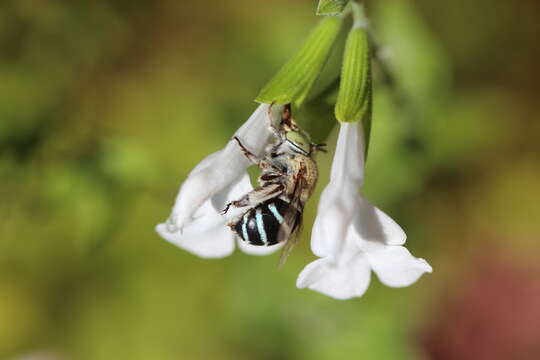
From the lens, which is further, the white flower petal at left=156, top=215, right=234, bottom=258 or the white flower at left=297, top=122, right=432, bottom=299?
the white flower petal at left=156, top=215, right=234, bottom=258

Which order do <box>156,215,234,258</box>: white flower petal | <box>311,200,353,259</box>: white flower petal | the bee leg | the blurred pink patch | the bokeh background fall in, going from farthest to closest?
the blurred pink patch
the bokeh background
<box>156,215,234,258</box>: white flower petal
the bee leg
<box>311,200,353,259</box>: white flower petal

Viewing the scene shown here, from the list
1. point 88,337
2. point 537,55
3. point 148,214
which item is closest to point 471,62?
point 537,55

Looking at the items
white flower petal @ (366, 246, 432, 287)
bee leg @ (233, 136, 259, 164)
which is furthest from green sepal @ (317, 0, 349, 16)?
white flower petal @ (366, 246, 432, 287)

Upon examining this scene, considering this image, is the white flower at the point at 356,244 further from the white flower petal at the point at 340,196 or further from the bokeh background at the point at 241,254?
the bokeh background at the point at 241,254

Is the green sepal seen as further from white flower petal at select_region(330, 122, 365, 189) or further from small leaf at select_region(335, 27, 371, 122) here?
white flower petal at select_region(330, 122, 365, 189)

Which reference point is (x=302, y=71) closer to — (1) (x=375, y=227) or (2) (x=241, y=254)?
(1) (x=375, y=227)

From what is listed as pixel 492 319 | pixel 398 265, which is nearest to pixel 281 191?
pixel 398 265

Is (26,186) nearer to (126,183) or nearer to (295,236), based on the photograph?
(126,183)

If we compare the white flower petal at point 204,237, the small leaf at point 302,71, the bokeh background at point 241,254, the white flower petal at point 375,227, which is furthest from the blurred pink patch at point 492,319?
the small leaf at point 302,71
